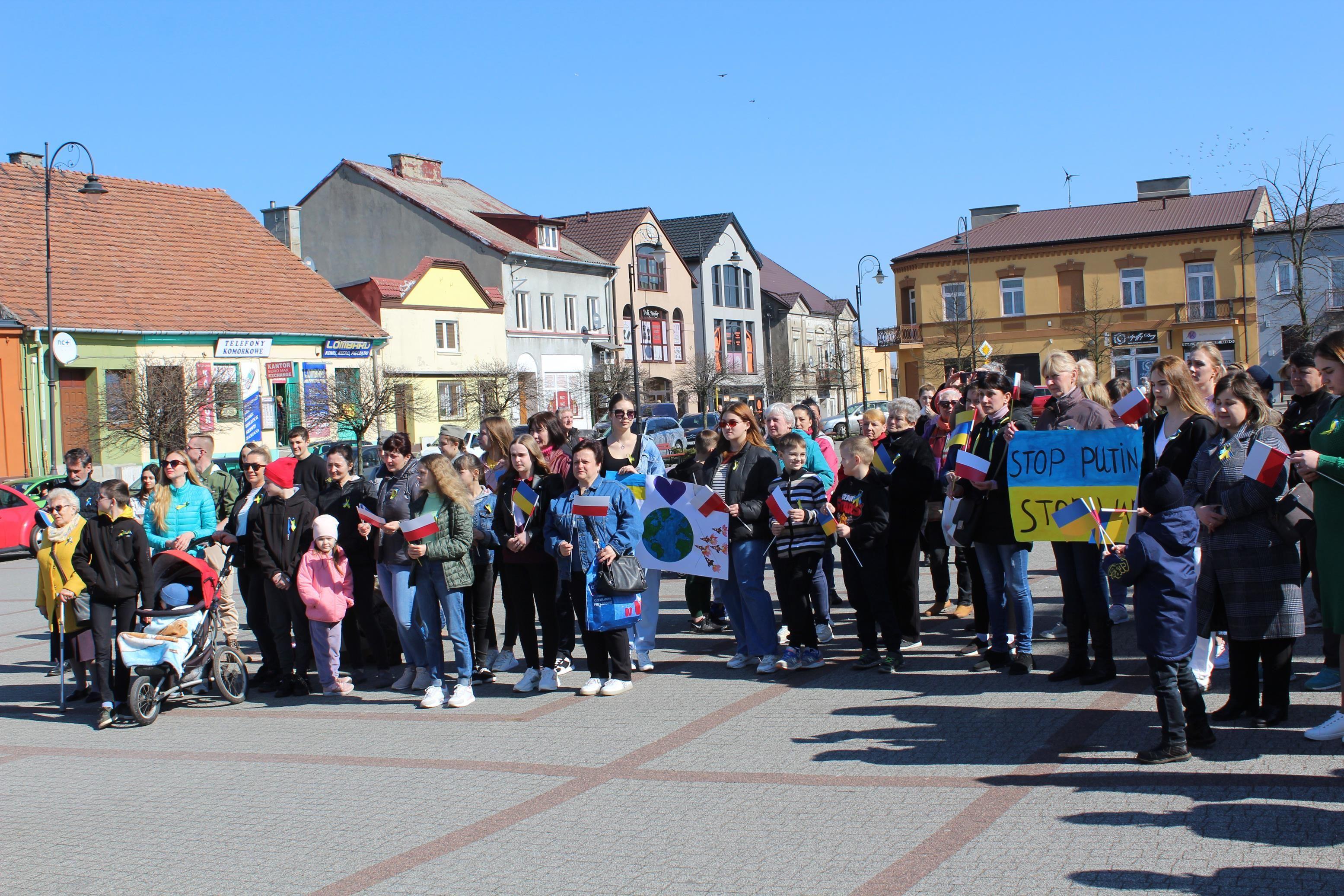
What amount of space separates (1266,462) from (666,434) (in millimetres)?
35928

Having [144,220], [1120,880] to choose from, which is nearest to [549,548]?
[1120,880]

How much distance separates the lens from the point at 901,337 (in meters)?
63.7

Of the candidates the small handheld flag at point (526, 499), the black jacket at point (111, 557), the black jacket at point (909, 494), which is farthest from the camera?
the small handheld flag at point (526, 499)

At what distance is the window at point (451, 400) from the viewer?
46.9 metres

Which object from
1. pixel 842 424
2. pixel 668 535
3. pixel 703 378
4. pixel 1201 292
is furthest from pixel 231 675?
pixel 1201 292

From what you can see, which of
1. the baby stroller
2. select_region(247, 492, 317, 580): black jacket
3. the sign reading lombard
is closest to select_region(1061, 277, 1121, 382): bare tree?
the sign reading lombard

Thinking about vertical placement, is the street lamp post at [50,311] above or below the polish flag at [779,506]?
above

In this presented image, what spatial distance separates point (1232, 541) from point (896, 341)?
58161 millimetres

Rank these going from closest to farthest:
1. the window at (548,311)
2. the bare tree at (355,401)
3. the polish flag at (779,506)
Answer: the polish flag at (779,506)
the bare tree at (355,401)
the window at (548,311)

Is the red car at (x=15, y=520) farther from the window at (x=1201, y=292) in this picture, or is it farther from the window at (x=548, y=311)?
the window at (x=1201, y=292)

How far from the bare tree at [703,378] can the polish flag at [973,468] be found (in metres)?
52.8

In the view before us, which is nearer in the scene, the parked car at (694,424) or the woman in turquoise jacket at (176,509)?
the woman in turquoise jacket at (176,509)

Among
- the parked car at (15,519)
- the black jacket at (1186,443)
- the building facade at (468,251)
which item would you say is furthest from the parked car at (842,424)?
the black jacket at (1186,443)

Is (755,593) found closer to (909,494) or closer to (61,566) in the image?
(909,494)
